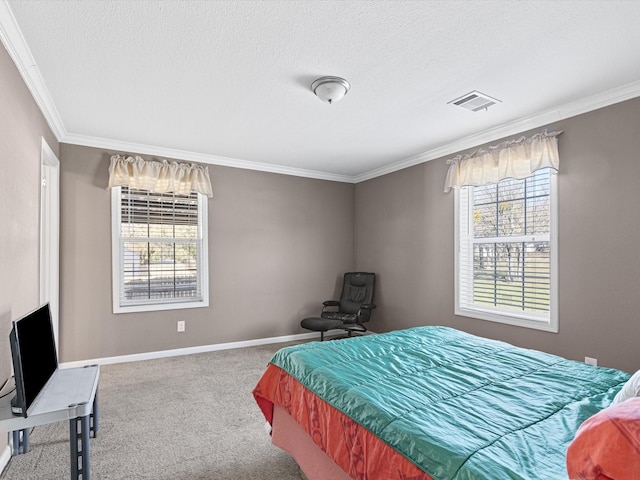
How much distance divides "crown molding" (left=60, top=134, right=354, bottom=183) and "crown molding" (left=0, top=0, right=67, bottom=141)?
2.13 ft

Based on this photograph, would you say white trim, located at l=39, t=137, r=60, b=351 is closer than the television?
No

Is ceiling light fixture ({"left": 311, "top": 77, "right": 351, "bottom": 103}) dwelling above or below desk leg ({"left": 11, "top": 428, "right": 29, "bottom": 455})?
above

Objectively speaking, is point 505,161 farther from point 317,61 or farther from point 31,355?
point 31,355

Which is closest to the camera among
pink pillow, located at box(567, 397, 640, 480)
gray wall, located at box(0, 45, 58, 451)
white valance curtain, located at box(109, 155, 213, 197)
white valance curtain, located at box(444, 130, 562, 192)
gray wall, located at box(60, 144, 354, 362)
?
pink pillow, located at box(567, 397, 640, 480)

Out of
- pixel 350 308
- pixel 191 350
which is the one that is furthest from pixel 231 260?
pixel 350 308

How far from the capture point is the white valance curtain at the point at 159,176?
4.10 metres

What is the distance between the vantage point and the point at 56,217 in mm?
3791

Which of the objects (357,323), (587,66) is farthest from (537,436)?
(357,323)

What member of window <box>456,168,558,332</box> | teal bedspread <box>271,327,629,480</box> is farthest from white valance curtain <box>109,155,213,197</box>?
window <box>456,168,558,332</box>

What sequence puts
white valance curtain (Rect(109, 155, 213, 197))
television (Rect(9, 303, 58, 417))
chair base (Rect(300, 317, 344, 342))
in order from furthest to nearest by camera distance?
chair base (Rect(300, 317, 344, 342)), white valance curtain (Rect(109, 155, 213, 197)), television (Rect(9, 303, 58, 417))

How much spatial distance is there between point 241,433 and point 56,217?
9.99 feet

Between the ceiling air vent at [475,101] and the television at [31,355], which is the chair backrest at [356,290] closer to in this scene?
the ceiling air vent at [475,101]

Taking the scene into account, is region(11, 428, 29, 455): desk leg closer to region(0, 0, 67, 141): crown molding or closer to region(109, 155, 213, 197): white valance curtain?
region(0, 0, 67, 141): crown molding

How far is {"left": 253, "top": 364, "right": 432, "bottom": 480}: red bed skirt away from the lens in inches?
50.4
